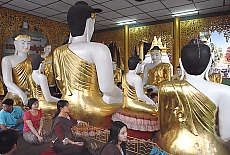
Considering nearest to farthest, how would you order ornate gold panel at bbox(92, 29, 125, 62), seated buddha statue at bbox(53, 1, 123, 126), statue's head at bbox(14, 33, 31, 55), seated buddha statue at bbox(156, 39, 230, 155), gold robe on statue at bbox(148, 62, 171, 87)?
1. seated buddha statue at bbox(156, 39, 230, 155)
2. seated buddha statue at bbox(53, 1, 123, 126)
3. statue's head at bbox(14, 33, 31, 55)
4. gold robe on statue at bbox(148, 62, 171, 87)
5. ornate gold panel at bbox(92, 29, 125, 62)

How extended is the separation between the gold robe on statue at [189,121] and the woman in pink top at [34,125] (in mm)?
1248

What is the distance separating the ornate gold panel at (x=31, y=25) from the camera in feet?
14.6

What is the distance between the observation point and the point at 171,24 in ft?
17.5

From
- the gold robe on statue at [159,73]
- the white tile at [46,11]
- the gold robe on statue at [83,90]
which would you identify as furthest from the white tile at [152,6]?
the gold robe on statue at [83,90]

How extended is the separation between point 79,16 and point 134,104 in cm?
73

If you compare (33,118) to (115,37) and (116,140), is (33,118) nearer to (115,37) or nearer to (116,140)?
(116,140)

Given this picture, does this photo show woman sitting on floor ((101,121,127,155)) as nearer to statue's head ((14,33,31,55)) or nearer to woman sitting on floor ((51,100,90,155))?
woman sitting on floor ((51,100,90,155))

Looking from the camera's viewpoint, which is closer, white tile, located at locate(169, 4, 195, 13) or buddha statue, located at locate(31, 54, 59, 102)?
buddha statue, located at locate(31, 54, 59, 102)

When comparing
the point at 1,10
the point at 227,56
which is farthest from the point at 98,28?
the point at 227,56

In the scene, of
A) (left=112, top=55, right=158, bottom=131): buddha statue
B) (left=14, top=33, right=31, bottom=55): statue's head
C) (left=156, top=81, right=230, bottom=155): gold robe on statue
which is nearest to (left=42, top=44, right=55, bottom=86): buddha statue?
(left=14, top=33, right=31, bottom=55): statue's head

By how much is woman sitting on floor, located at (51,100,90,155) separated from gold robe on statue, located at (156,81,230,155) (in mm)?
582

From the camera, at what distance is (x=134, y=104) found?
1617 mm

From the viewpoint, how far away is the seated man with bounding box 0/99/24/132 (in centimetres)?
213

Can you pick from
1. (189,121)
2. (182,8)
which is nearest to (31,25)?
(182,8)
